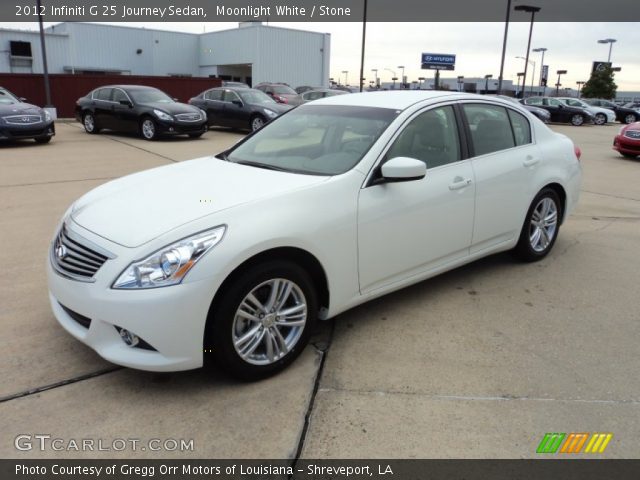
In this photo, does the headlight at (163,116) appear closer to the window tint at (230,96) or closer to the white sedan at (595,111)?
the window tint at (230,96)

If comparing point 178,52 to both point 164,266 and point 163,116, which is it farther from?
point 164,266

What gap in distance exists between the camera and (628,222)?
22.2ft

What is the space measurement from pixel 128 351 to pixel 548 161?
3.93m

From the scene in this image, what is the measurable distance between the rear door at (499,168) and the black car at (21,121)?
11722mm

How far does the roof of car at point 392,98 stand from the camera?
400 centimetres

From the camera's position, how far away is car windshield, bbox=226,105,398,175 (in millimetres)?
3604

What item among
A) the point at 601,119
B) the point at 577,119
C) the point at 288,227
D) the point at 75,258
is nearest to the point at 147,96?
the point at 75,258

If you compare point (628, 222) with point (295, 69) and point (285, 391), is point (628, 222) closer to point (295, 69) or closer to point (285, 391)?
point (285, 391)

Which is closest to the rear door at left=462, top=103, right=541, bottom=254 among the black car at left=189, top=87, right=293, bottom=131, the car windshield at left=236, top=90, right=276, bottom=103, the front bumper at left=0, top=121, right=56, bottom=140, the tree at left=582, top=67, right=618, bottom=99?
the front bumper at left=0, top=121, right=56, bottom=140

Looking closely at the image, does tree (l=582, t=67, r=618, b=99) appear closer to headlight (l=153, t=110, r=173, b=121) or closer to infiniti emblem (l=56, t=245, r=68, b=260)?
headlight (l=153, t=110, r=173, b=121)

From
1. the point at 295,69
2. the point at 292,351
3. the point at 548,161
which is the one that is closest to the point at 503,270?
the point at 548,161

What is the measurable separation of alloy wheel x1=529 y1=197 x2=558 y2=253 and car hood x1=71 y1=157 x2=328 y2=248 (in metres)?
2.52
